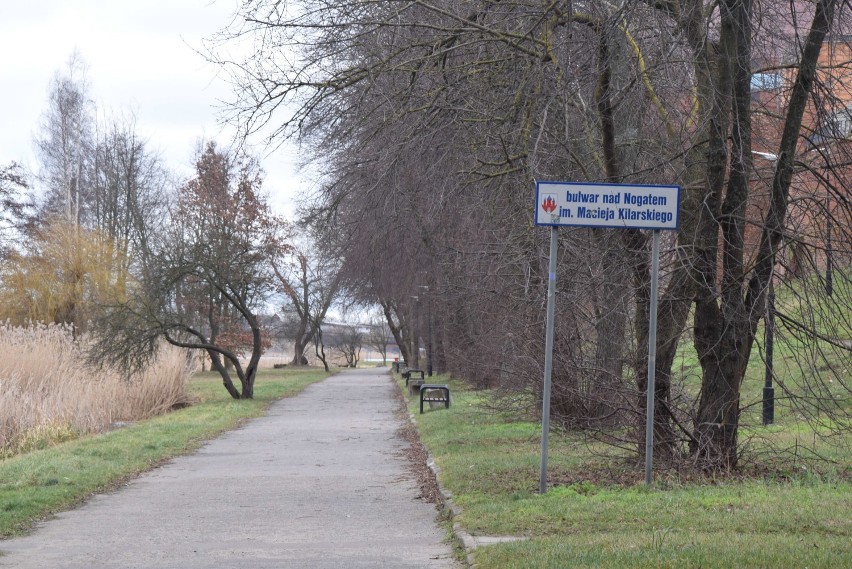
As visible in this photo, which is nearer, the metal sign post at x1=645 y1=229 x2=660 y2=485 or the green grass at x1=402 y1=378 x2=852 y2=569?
the green grass at x1=402 y1=378 x2=852 y2=569

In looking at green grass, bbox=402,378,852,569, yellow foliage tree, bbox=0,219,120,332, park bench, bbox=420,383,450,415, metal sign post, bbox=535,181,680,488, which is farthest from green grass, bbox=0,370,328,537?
yellow foliage tree, bbox=0,219,120,332

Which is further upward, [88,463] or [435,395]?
[435,395]

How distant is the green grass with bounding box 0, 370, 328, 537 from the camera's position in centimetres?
1123

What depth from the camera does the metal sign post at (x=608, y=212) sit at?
10.4 metres

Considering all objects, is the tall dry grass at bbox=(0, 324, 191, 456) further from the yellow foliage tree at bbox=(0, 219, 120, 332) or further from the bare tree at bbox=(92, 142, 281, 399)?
the yellow foliage tree at bbox=(0, 219, 120, 332)

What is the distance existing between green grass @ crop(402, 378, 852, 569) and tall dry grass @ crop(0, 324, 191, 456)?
9.83m

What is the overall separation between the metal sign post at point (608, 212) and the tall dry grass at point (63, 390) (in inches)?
478

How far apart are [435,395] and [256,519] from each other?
18.1m

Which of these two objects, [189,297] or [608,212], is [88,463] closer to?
[608,212]

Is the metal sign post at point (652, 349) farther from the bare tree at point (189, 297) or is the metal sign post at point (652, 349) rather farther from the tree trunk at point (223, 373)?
the tree trunk at point (223, 373)

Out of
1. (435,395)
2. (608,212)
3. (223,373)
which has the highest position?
(608,212)

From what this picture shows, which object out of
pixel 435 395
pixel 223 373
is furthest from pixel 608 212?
pixel 223 373

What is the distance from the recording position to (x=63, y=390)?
23.0 meters

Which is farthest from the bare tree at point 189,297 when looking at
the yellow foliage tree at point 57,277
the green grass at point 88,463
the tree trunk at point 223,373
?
the yellow foliage tree at point 57,277
